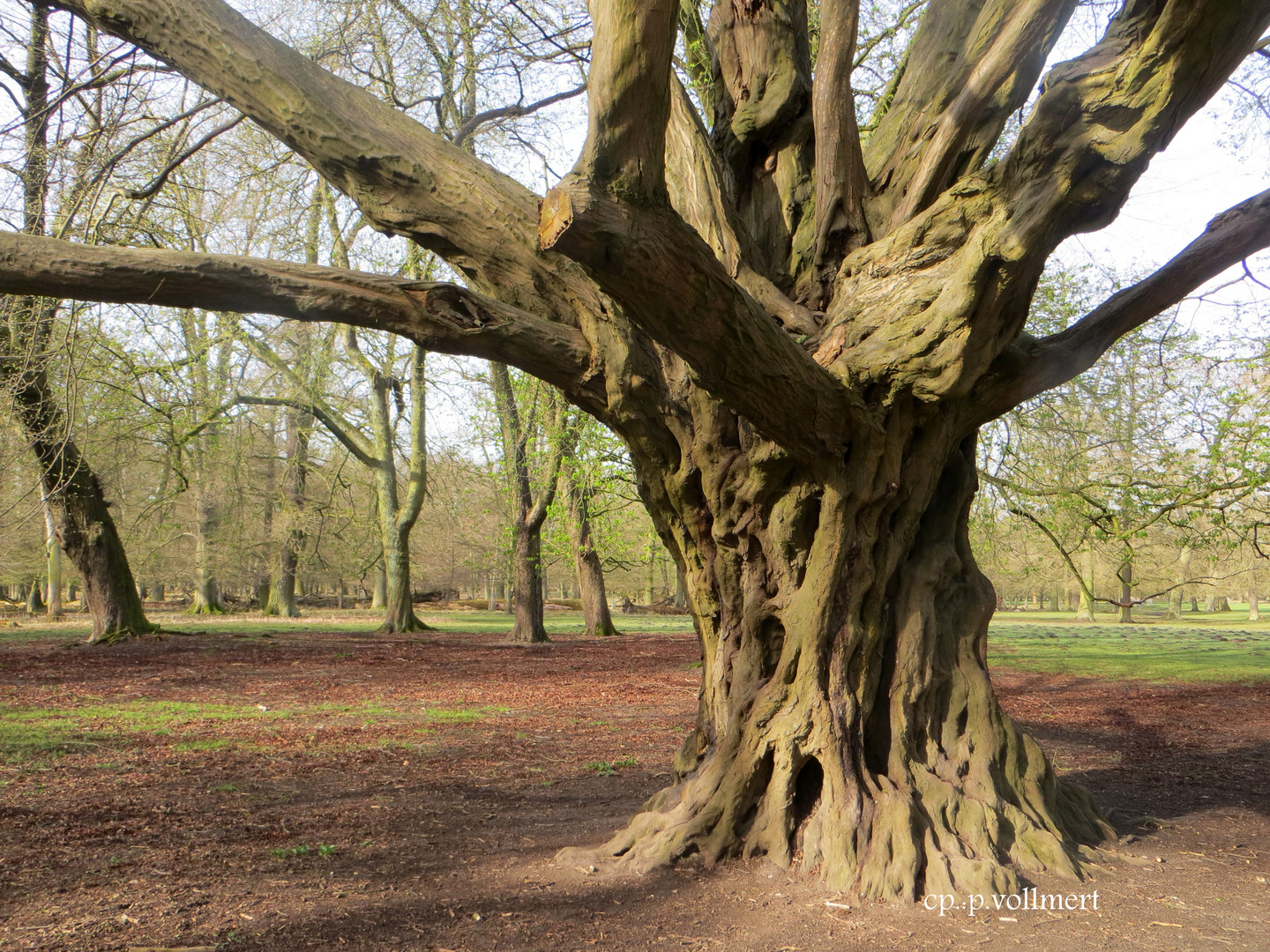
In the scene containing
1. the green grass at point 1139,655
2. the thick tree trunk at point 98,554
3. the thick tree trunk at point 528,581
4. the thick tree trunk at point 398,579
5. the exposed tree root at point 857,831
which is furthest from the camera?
the thick tree trunk at point 398,579

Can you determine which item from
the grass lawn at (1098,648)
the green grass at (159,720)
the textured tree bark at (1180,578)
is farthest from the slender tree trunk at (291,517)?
the textured tree bark at (1180,578)

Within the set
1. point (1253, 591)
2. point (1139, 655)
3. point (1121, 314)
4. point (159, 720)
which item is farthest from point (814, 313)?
point (1253, 591)

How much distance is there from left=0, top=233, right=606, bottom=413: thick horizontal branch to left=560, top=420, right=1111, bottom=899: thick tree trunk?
135 centimetres

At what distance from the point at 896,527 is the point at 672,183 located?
242 cm

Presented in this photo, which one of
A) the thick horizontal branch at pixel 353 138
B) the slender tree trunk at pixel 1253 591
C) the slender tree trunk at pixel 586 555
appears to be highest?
the thick horizontal branch at pixel 353 138

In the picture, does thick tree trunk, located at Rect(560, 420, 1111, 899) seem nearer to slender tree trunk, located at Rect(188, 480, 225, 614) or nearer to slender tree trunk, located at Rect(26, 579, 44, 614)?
slender tree trunk, located at Rect(188, 480, 225, 614)

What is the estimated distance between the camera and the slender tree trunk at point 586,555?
19188 mm

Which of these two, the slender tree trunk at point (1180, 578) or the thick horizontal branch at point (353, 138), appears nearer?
the thick horizontal branch at point (353, 138)

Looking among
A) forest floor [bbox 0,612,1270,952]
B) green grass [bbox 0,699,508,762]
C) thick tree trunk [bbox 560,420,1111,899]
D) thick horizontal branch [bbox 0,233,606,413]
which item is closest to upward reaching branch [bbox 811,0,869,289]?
thick tree trunk [bbox 560,420,1111,899]

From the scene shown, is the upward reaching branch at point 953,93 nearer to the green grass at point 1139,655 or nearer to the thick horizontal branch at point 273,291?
the thick horizontal branch at point 273,291

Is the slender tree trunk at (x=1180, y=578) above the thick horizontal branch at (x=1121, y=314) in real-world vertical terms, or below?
below

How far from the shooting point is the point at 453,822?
536cm

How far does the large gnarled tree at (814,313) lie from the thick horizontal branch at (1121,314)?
15 mm

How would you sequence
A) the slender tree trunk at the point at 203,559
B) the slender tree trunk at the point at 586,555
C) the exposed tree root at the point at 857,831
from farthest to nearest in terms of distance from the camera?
the slender tree trunk at the point at 203,559, the slender tree trunk at the point at 586,555, the exposed tree root at the point at 857,831
